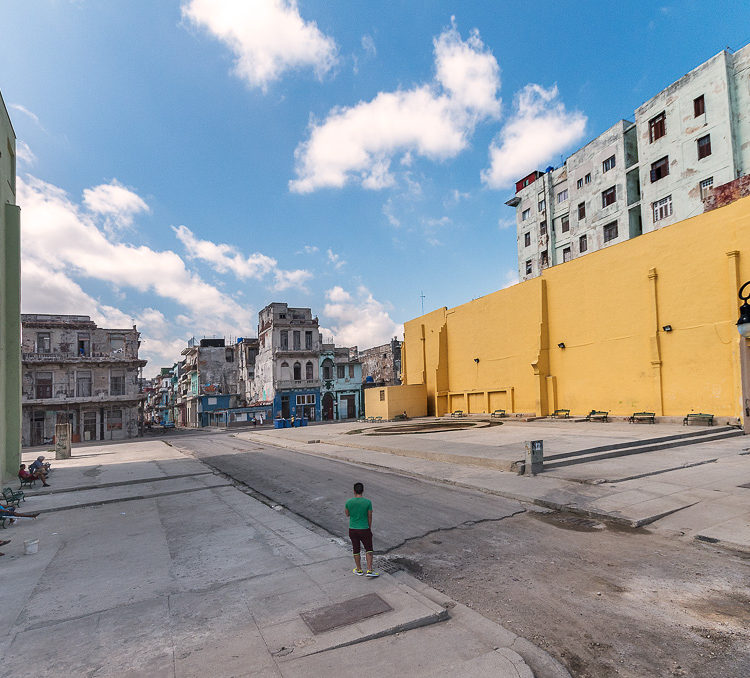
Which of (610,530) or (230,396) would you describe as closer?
(610,530)

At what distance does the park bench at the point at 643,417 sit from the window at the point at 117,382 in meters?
43.8

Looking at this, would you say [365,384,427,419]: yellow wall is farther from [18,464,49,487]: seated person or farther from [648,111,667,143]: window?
[18,464,49,487]: seated person

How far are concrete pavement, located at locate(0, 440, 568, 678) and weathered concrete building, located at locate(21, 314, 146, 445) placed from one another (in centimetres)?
3934

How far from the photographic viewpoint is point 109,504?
11.6 meters

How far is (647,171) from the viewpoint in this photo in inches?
1325

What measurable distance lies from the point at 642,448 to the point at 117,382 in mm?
45268

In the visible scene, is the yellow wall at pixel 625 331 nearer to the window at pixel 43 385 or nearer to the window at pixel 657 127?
the window at pixel 657 127

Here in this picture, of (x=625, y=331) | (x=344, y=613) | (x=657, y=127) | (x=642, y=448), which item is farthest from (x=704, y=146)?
(x=344, y=613)

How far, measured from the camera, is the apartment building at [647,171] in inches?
1116

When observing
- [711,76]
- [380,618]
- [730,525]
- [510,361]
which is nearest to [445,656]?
[380,618]

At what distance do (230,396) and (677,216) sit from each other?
169 ft

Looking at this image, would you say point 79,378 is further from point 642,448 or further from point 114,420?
point 642,448

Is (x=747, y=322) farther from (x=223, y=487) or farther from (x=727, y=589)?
(x=223, y=487)

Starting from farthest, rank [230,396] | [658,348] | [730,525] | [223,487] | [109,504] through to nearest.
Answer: [230,396] → [658,348] → [223,487] → [109,504] → [730,525]
